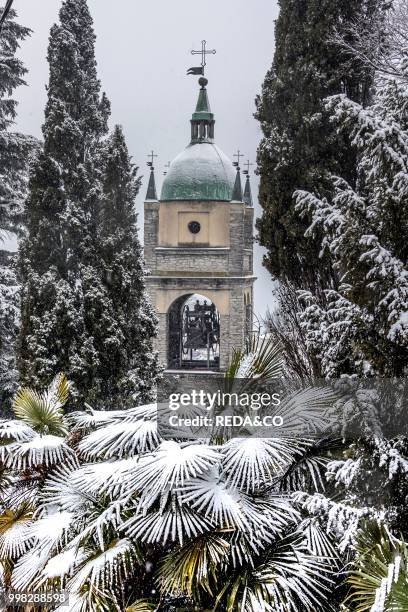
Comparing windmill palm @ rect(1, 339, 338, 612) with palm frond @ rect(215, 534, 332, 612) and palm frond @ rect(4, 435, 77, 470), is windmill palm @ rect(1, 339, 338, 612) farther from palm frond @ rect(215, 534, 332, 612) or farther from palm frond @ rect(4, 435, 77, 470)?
palm frond @ rect(4, 435, 77, 470)

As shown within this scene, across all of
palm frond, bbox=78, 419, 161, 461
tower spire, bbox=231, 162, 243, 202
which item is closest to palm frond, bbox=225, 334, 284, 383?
palm frond, bbox=78, 419, 161, 461

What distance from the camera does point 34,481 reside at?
573cm

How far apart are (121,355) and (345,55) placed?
18.8 feet

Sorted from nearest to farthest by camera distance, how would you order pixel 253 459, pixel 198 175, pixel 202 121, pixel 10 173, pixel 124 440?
pixel 253 459 < pixel 124 440 < pixel 10 173 < pixel 198 175 < pixel 202 121

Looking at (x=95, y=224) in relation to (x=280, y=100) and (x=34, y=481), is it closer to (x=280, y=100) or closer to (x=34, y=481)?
(x=280, y=100)

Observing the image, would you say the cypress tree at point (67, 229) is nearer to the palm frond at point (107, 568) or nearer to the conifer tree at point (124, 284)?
the conifer tree at point (124, 284)

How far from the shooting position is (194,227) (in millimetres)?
28578

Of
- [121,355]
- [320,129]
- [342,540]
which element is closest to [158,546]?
[342,540]

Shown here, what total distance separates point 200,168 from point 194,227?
1.97 meters

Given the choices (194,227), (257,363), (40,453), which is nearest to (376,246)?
(257,363)

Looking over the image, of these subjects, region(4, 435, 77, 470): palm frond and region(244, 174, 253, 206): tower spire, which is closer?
region(4, 435, 77, 470): palm frond

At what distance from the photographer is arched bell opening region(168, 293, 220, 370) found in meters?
26.3

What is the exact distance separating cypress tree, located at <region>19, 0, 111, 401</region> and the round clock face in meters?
13.7

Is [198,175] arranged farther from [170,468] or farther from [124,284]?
[170,468]
